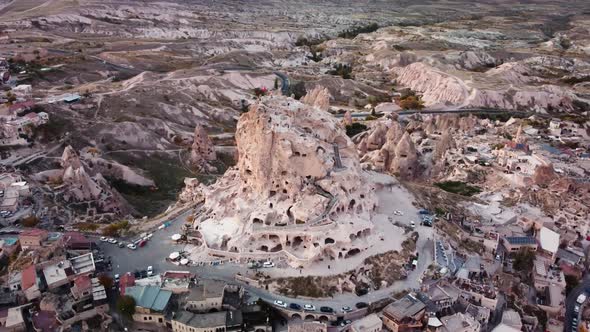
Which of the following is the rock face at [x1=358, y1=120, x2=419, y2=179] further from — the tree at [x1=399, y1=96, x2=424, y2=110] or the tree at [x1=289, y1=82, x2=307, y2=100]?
the tree at [x1=289, y1=82, x2=307, y2=100]

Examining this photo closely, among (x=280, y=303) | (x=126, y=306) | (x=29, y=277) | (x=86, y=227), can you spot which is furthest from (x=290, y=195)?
(x=29, y=277)

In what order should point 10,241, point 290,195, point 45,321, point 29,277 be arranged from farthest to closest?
1. point 290,195
2. point 10,241
3. point 29,277
4. point 45,321

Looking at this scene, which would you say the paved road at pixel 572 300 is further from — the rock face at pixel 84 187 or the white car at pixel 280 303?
the rock face at pixel 84 187

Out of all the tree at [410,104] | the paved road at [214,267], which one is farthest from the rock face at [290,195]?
the tree at [410,104]

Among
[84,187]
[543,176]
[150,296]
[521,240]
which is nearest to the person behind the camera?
[150,296]

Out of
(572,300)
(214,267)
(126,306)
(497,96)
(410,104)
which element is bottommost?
(572,300)

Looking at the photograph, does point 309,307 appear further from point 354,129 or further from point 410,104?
point 410,104

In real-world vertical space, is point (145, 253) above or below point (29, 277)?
below

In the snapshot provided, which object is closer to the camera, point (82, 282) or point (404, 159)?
point (82, 282)
